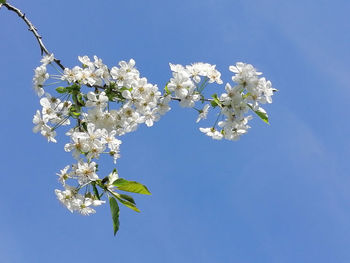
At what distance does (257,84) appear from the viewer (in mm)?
3781

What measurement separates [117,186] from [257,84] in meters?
1.39

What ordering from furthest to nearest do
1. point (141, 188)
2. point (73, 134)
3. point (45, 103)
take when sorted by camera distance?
1. point (45, 103)
2. point (73, 134)
3. point (141, 188)

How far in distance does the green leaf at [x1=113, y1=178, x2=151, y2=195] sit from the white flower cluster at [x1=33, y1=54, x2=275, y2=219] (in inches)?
1.9

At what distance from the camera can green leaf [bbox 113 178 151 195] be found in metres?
3.62

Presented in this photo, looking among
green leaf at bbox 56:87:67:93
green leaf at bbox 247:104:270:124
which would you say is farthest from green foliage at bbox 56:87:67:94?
green leaf at bbox 247:104:270:124

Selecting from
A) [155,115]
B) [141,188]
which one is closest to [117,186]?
[141,188]

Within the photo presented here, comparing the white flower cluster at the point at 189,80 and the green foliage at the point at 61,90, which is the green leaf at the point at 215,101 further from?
the green foliage at the point at 61,90

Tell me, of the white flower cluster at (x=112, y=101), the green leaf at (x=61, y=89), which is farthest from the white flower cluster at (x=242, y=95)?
the green leaf at (x=61, y=89)

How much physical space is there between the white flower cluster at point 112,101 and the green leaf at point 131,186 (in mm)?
49

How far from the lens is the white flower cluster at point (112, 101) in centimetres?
382

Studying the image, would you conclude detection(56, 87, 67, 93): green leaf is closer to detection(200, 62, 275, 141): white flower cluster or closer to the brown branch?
the brown branch

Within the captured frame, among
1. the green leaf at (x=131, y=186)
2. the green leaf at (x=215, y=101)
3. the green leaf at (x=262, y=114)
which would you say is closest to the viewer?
the green leaf at (x=131, y=186)

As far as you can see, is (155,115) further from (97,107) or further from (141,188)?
(141,188)

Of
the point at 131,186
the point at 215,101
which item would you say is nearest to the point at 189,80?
the point at 215,101
